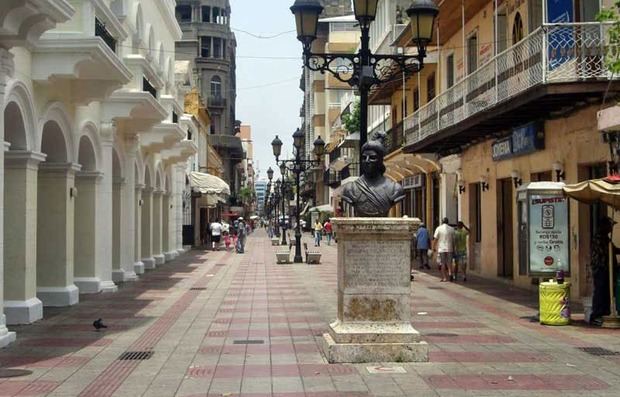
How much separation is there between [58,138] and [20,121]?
2737mm

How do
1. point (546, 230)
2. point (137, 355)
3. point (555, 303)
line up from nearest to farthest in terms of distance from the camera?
point (137, 355), point (555, 303), point (546, 230)

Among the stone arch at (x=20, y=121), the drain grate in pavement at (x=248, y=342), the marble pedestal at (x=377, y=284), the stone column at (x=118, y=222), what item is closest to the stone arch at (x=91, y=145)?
the stone column at (x=118, y=222)

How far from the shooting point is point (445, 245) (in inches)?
853

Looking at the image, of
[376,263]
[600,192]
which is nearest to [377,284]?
[376,263]

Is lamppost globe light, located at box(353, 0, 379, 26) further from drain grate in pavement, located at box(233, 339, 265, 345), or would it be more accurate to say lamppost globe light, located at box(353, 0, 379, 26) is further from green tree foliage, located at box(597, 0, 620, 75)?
drain grate in pavement, located at box(233, 339, 265, 345)

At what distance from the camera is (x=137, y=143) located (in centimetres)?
2256

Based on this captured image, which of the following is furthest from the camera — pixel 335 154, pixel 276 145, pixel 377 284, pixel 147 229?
pixel 335 154

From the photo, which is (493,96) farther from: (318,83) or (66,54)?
(318,83)

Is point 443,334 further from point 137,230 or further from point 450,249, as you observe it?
point 137,230

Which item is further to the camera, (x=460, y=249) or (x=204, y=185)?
(x=204, y=185)

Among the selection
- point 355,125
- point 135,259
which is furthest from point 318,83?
point 135,259

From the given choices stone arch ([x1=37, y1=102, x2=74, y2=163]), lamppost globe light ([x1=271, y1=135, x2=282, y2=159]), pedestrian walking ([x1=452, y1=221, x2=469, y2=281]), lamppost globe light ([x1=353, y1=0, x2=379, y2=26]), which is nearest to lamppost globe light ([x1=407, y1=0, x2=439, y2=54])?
lamppost globe light ([x1=353, y1=0, x2=379, y2=26])

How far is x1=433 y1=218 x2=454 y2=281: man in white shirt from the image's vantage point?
2152 cm

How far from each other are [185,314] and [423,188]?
1966 cm
